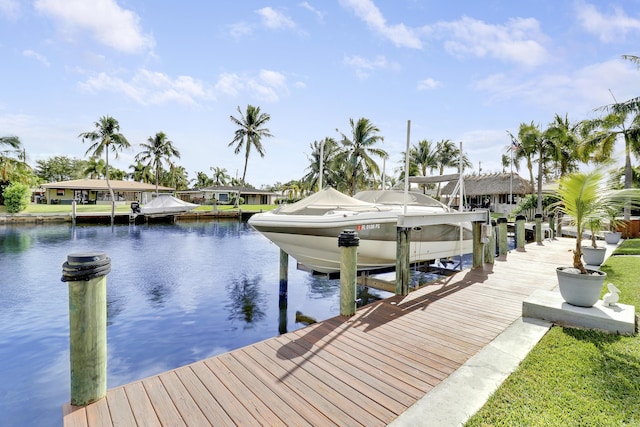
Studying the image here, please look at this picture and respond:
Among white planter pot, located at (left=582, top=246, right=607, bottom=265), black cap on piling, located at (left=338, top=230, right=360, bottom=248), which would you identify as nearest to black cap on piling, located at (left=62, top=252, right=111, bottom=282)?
black cap on piling, located at (left=338, top=230, right=360, bottom=248)

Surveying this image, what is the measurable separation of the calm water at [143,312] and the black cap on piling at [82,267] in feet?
9.39

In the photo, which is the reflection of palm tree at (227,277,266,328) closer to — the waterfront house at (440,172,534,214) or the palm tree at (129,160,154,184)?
the waterfront house at (440,172,534,214)

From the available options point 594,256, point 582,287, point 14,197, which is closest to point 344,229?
point 582,287

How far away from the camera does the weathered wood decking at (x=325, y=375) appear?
2.36m

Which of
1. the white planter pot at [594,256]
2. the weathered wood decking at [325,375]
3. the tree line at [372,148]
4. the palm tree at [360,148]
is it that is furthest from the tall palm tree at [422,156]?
the weathered wood decking at [325,375]

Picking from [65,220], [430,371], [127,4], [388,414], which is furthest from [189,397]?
[65,220]

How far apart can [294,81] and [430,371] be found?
32.7 feet

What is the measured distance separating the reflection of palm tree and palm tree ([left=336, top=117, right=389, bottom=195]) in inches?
853

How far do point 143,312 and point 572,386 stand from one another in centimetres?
805

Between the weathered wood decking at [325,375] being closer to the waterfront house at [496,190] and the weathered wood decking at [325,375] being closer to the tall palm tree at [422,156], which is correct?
the waterfront house at [496,190]

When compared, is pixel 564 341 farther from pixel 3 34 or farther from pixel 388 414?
A: pixel 3 34

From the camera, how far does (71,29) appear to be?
834 cm

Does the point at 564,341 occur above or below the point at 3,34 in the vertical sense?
below

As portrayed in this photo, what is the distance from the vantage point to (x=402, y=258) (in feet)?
17.9
